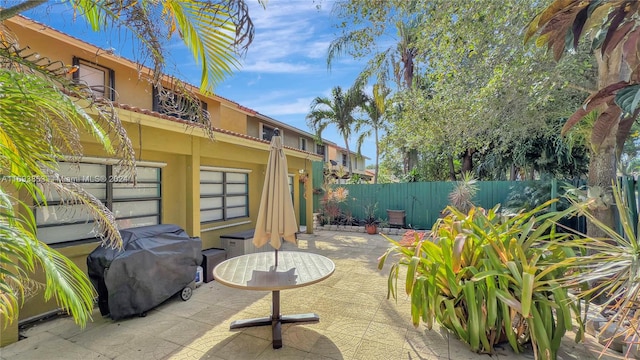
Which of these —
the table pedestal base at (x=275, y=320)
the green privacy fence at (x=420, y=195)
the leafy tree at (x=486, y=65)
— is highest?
the leafy tree at (x=486, y=65)

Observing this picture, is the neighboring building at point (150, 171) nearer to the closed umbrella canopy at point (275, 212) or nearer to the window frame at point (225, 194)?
the window frame at point (225, 194)

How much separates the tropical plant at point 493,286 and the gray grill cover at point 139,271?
3715 mm

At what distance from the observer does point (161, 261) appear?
448cm

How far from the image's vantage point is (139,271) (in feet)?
13.7

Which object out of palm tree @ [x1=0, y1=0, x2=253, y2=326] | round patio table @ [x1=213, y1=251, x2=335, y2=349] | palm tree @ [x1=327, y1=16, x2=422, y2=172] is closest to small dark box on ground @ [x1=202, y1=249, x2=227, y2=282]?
round patio table @ [x1=213, y1=251, x2=335, y2=349]

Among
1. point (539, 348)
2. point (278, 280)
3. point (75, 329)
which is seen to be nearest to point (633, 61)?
point (539, 348)

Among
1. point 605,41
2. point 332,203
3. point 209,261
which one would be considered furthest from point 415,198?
point 605,41

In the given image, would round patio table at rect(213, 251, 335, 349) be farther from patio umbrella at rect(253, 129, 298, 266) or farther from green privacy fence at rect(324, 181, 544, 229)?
green privacy fence at rect(324, 181, 544, 229)

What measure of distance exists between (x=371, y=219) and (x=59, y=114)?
36.0ft

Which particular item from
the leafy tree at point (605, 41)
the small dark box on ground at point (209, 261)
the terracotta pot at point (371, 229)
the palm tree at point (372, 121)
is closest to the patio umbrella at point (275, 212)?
the small dark box on ground at point (209, 261)

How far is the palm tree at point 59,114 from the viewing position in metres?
2.10

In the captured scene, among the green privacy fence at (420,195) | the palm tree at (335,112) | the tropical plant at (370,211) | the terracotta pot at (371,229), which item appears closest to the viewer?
the green privacy fence at (420,195)

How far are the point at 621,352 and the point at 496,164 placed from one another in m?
13.7

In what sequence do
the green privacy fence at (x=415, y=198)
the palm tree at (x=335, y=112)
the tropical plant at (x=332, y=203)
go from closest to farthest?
1. the green privacy fence at (x=415, y=198)
2. the tropical plant at (x=332, y=203)
3. the palm tree at (x=335, y=112)
